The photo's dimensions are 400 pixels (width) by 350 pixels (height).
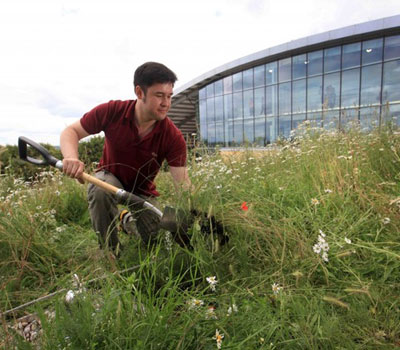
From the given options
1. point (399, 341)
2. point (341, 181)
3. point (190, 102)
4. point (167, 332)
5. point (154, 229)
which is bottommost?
point (399, 341)

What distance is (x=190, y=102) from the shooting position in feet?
93.8

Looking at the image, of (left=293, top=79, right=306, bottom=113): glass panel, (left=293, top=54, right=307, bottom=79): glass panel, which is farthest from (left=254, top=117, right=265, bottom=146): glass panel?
(left=293, top=54, right=307, bottom=79): glass panel

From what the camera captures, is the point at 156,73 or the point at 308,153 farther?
the point at 308,153

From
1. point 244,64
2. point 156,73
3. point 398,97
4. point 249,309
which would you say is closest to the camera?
point 249,309

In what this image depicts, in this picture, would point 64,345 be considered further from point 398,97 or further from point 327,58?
point 327,58

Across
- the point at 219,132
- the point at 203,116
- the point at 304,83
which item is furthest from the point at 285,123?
the point at 203,116

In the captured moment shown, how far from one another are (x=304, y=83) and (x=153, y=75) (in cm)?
1739

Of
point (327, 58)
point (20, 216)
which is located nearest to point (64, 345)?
point (20, 216)

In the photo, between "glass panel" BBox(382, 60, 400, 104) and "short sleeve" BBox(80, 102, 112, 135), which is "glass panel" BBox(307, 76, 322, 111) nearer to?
"glass panel" BBox(382, 60, 400, 104)

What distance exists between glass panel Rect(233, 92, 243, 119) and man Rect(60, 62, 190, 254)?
1904 centimetres

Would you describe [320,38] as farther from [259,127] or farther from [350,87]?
[259,127]

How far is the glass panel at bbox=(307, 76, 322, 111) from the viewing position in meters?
16.3

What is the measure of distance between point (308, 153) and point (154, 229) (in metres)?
2.27

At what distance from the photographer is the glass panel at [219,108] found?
22422 mm
